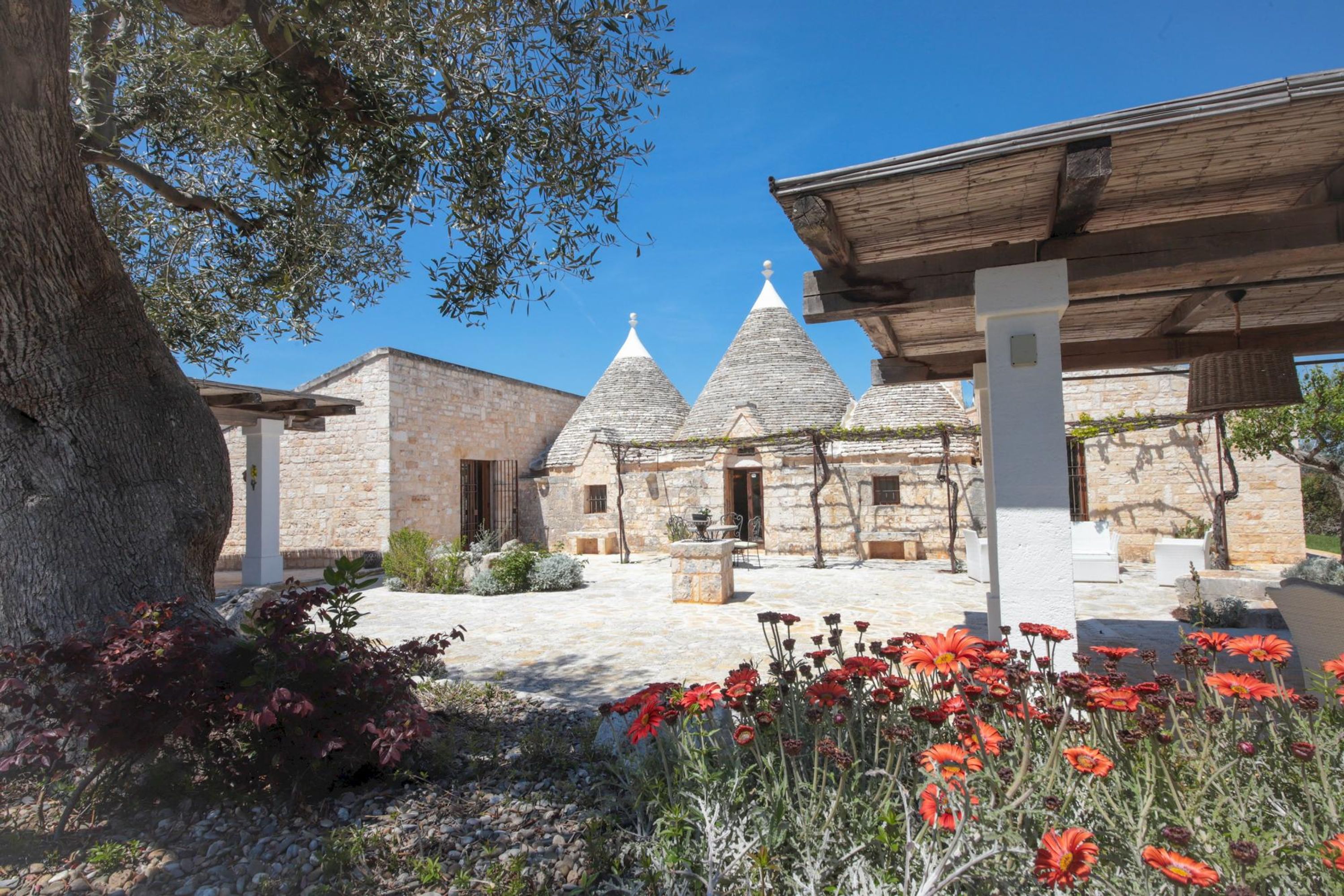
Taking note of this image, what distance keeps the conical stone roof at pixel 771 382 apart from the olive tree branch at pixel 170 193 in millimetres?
12329

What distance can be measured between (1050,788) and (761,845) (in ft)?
2.52

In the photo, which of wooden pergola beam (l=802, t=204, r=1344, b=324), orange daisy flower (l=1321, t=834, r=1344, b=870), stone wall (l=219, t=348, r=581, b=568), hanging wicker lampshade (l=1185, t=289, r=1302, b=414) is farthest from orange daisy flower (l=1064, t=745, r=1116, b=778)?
stone wall (l=219, t=348, r=581, b=568)

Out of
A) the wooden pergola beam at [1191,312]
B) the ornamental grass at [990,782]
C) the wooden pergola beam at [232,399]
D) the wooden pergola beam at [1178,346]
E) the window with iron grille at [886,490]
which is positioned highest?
the wooden pergola beam at [232,399]

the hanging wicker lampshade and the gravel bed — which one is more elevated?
the hanging wicker lampshade

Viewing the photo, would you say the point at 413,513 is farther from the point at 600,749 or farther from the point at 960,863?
the point at 960,863

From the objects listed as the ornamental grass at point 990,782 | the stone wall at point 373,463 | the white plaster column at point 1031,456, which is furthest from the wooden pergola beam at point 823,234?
the stone wall at point 373,463

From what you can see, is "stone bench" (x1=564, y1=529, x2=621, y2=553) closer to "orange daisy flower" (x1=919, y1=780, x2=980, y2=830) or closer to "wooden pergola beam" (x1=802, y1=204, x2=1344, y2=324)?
"wooden pergola beam" (x1=802, y1=204, x2=1344, y2=324)

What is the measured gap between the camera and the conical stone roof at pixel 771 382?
16578 mm

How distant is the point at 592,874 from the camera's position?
2.07 meters

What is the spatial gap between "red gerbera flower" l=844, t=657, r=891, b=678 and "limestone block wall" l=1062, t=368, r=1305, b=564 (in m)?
12.7

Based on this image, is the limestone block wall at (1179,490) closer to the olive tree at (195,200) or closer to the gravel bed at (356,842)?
the olive tree at (195,200)

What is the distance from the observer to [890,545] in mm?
14453

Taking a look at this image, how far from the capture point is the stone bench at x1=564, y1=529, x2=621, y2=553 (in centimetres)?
1741

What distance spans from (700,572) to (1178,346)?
17.9 feet
